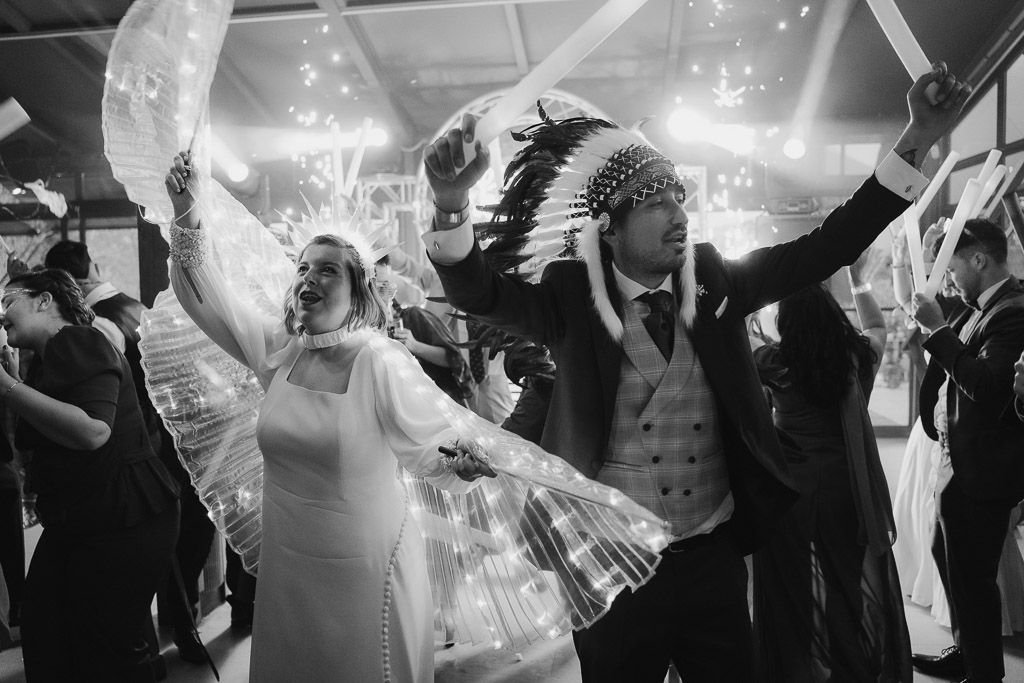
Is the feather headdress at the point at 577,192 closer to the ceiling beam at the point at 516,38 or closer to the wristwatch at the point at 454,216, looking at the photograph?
the wristwatch at the point at 454,216

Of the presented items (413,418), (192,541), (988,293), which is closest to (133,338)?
(192,541)

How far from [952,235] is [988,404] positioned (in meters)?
0.55

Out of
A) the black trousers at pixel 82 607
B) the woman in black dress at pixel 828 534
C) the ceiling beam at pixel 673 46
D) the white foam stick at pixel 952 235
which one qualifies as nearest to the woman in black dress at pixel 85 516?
the black trousers at pixel 82 607

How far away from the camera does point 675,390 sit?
1.70 metres

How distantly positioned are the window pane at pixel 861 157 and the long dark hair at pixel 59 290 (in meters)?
5.71

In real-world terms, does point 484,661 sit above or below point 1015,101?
below

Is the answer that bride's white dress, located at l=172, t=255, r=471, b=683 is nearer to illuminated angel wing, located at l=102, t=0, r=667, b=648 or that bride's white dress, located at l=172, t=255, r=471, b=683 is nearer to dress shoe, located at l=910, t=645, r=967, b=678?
illuminated angel wing, located at l=102, t=0, r=667, b=648

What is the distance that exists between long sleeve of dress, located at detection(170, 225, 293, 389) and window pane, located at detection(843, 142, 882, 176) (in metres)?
5.59

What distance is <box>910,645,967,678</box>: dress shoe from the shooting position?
3.03m

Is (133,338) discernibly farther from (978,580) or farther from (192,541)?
(978,580)

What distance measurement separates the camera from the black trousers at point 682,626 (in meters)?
1.67

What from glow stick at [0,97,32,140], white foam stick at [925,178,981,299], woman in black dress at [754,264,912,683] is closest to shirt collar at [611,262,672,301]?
woman in black dress at [754,264,912,683]

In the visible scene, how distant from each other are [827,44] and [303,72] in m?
4.07

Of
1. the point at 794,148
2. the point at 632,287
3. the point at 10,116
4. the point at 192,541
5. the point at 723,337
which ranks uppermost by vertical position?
the point at 794,148
